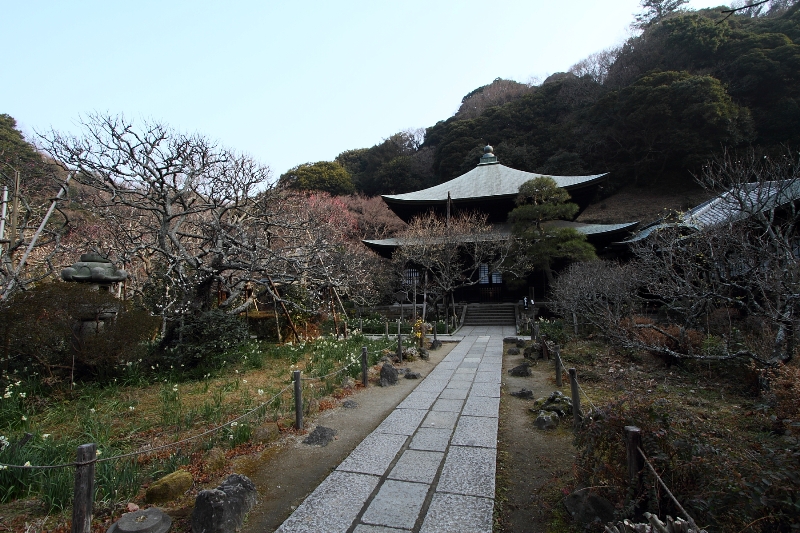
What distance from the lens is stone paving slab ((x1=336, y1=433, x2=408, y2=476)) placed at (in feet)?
12.1

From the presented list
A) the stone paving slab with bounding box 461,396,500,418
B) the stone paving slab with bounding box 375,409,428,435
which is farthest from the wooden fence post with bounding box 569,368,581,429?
the stone paving slab with bounding box 375,409,428,435

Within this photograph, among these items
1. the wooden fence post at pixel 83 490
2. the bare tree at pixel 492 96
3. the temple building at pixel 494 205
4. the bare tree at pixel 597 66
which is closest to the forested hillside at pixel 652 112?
the bare tree at pixel 597 66

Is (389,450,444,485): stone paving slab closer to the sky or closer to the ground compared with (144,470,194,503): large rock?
closer to the ground

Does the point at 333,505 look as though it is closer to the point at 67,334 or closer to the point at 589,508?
the point at 589,508

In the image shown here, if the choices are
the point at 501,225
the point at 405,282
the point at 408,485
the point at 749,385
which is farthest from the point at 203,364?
the point at 501,225

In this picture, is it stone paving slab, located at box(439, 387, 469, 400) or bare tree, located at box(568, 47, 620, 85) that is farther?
bare tree, located at box(568, 47, 620, 85)


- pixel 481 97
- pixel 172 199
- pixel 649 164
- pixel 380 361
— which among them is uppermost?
pixel 481 97

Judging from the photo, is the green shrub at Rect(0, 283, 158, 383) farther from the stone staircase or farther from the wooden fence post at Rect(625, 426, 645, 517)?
the stone staircase

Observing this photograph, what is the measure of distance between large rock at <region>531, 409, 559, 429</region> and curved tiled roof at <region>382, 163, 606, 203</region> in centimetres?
1618

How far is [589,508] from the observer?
103 inches

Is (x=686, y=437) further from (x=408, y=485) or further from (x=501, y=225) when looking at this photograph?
(x=501, y=225)

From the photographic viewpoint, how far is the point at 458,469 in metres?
3.65

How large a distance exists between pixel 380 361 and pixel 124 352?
174 inches

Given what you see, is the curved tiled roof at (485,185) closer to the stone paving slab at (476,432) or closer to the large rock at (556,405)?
the large rock at (556,405)
